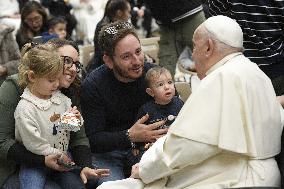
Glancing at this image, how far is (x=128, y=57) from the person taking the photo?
3379mm

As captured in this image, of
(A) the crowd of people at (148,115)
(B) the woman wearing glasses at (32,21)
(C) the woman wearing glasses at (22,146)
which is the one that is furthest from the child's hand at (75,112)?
(B) the woman wearing glasses at (32,21)

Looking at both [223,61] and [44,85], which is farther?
[44,85]

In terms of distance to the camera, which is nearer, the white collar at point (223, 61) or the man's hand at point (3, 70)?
the white collar at point (223, 61)

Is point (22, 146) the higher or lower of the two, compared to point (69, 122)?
lower

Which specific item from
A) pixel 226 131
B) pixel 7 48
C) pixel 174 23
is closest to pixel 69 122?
pixel 226 131

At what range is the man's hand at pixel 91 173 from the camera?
306 cm

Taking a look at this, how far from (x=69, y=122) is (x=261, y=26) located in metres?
1.23

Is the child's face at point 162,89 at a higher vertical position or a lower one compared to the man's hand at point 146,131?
higher

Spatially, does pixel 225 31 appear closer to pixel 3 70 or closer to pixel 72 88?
pixel 72 88

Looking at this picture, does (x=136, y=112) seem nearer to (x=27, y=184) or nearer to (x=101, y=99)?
(x=101, y=99)

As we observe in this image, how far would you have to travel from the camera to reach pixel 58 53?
308 centimetres

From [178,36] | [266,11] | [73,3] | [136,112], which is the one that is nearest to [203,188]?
[136,112]

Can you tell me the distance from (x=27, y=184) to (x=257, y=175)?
1192 millimetres

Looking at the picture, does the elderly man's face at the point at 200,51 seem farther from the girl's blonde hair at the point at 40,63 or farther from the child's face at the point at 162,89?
the girl's blonde hair at the point at 40,63
